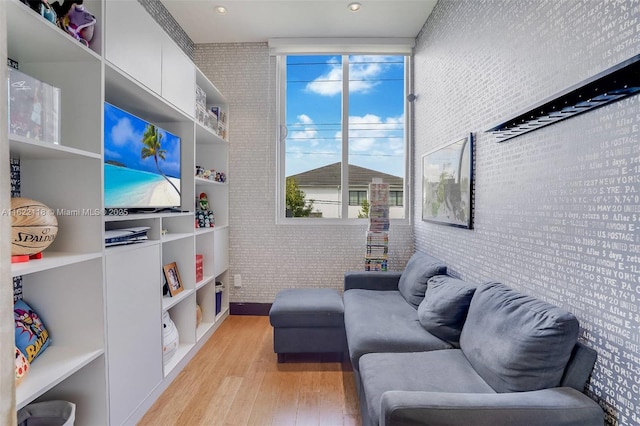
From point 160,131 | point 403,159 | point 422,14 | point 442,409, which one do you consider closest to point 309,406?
point 442,409

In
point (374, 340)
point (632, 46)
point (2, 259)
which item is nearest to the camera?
point (2, 259)

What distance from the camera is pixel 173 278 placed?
2.52m

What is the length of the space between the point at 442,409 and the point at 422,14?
3.26 m

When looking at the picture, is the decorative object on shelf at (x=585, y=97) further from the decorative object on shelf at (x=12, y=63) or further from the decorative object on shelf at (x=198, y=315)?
the decorative object on shelf at (x=198, y=315)

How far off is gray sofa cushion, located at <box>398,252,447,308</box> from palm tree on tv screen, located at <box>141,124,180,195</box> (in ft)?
6.96

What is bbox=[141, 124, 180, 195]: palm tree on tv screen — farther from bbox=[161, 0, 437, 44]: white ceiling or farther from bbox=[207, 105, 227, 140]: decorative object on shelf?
bbox=[161, 0, 437, 44]: white ceiling

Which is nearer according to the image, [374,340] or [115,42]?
[115,42]

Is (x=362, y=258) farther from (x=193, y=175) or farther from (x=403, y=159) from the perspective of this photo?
(x=193, y=175)

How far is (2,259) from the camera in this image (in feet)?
2.85

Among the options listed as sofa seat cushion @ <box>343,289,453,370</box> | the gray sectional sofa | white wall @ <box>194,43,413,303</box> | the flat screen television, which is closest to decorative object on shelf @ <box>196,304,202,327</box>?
white wall @ <box>194,43,413,303</box>

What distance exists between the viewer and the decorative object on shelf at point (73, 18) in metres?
1.42

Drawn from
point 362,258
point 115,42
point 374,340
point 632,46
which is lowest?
point 374,340

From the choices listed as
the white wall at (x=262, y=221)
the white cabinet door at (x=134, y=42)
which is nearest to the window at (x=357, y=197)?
the white wall at (x=262, y=221)

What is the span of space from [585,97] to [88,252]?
2.21 m
